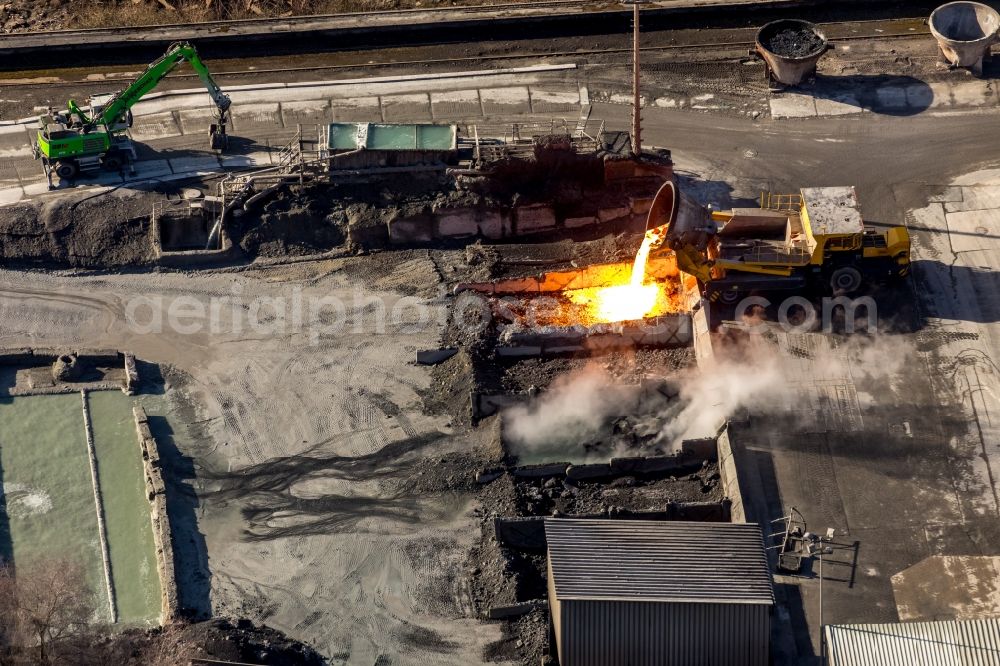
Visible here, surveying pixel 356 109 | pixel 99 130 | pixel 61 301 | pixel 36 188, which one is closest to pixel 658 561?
pixel 61 301

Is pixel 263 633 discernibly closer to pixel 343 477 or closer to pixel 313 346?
pixel 343 477

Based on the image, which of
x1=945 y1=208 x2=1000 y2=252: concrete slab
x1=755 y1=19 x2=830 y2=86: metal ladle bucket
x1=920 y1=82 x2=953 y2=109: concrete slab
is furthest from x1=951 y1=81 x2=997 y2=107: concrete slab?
x1=945 y1=208 x2=1000 y2=252: concrete slab

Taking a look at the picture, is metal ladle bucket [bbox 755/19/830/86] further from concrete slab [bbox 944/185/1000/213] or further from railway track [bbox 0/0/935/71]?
concrete slab [bbox 944/185/1000/213]

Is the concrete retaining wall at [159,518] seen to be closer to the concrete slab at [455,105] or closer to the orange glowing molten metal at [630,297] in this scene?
the orange glowing molten metal at [630,297]

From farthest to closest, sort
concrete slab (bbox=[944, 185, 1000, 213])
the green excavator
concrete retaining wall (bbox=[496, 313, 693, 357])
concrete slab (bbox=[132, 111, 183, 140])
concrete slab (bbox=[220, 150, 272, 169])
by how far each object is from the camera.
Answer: concrete slab (bbox=[132, 111, 183, 140]) → concrete slab (bbox=[220, 150, 272, 169]) → the green excavator → concrete slab (bbox=[944, 185, 1000, 213]) → concrete retaining wall (bbox=[496, 313, 693, 357])

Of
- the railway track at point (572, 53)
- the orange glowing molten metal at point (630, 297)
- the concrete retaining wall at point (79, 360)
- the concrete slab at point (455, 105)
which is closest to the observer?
the concrete retaining wall at point (79, 360)

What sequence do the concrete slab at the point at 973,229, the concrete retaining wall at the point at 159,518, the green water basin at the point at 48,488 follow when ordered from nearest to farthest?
the concrete retaining wall at the point at 159,518, the green water basin at the point at 48,488, the concrete slab at the point at 973,229

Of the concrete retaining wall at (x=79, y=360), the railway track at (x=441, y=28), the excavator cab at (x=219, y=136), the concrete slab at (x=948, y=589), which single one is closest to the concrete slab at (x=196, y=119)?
the excavator cab at (x=219, y=136)
